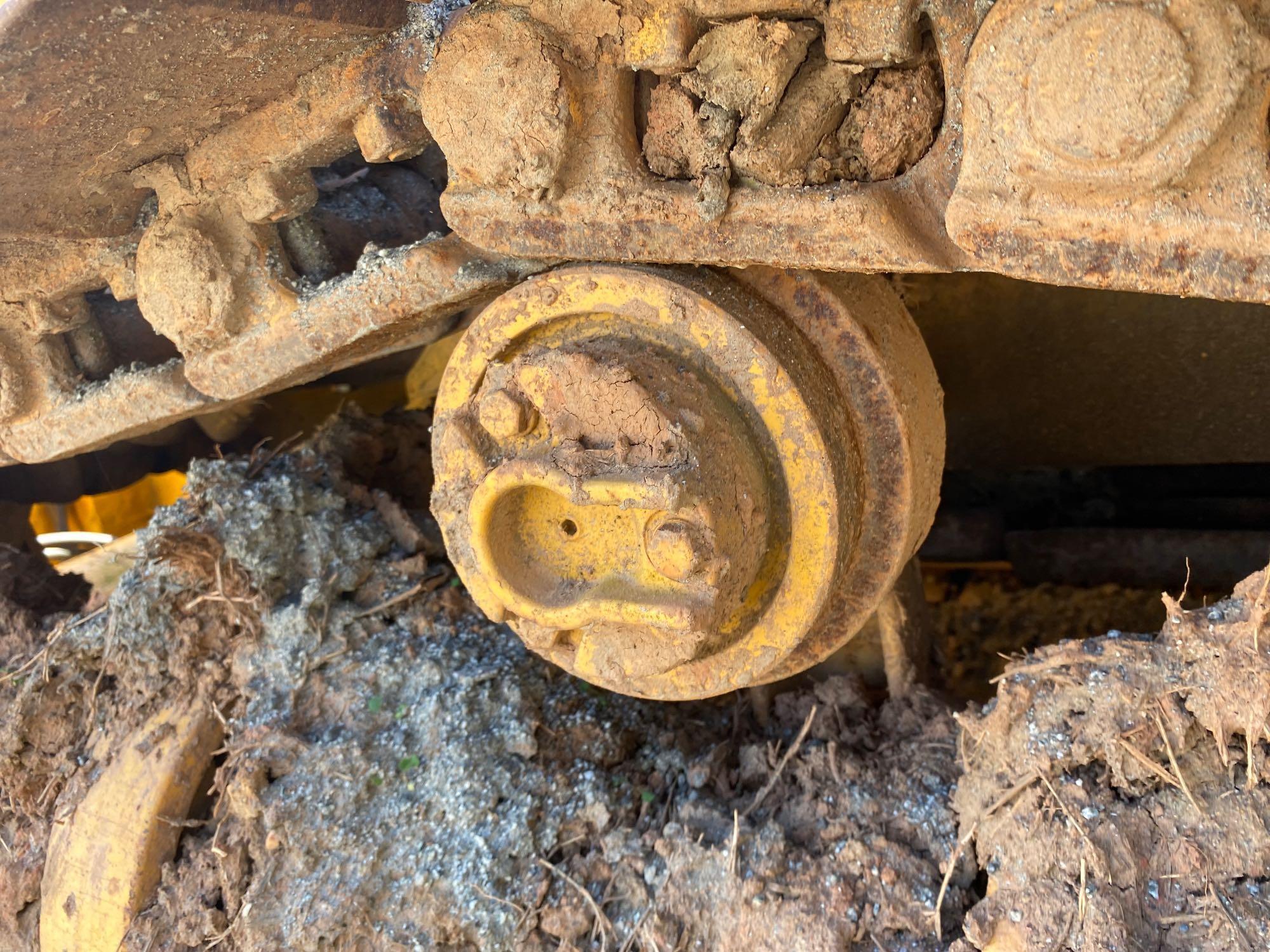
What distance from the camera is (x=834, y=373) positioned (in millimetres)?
1517

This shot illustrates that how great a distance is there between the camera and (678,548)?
133 cm

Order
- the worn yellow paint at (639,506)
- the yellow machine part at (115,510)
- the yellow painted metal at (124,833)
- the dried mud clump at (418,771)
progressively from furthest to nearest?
the yellow machine part at (115,510) → the yellow painted metal at (124,833) → the dried mud clump at (418,771) → the worn yellow paint at (639,506)

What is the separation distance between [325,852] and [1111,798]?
1.32m

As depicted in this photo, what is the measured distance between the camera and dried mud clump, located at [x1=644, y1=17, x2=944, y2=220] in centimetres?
114

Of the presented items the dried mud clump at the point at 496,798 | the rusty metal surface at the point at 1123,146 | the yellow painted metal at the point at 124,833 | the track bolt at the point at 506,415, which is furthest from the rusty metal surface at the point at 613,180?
the yellow painted metal at the point at 124,833

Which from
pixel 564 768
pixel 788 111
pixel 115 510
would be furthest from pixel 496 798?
pixel 115 510

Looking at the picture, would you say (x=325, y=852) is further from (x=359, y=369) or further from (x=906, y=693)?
(x=359, y=369)

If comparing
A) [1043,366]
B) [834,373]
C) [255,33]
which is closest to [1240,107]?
[834,373]

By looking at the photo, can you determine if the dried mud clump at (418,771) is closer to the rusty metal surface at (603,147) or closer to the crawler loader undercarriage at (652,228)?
the crawler loader undercarriage at (652,228)

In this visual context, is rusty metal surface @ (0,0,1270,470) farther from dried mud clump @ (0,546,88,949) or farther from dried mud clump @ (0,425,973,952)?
dried mud clump @ (0,546,88,949)

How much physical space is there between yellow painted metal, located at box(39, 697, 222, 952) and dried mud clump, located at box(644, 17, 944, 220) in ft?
5.11

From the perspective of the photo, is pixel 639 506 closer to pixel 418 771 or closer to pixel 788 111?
pixel 788 111

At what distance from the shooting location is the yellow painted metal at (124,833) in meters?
2.00

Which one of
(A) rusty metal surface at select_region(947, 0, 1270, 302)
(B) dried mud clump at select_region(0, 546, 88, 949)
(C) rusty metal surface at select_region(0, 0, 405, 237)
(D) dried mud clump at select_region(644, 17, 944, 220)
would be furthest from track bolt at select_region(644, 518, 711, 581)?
(B) dried mud clump at select_region(0, 546, 88, 949)
